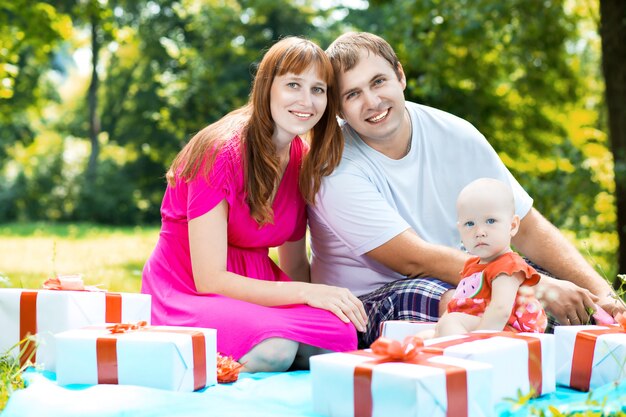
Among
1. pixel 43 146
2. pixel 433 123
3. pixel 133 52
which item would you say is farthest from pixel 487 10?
pixel 43 146

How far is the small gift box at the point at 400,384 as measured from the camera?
2.02m

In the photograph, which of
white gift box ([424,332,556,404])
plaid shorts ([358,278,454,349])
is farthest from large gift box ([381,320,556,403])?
plaid shorts ([358,278,454,349])

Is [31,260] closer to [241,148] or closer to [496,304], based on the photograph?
[241,148]

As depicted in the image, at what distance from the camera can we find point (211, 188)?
3119 millimetres

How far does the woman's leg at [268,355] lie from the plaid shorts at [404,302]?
0.46 meters

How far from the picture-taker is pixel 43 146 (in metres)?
28.8

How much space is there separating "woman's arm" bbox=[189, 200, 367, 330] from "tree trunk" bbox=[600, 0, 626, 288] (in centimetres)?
498

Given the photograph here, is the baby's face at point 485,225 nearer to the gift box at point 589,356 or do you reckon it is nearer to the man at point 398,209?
the gift box at point 589,356

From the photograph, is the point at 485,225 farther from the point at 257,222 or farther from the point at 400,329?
the point at 257,222

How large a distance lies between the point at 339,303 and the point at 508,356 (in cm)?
87

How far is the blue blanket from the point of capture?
221 centimetres

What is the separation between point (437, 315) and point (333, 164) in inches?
29.9

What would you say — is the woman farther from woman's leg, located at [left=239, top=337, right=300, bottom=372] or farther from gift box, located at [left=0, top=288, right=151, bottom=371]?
gift box, located at [left=0, top=288, right=151, bottom=371]

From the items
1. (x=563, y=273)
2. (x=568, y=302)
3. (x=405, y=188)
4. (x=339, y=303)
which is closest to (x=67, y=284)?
(x=339, y=303)
